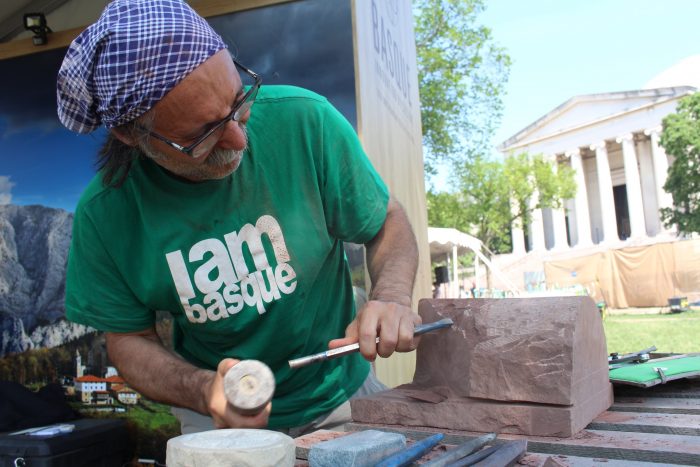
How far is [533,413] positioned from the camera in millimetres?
1290

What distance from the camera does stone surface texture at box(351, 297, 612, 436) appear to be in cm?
130

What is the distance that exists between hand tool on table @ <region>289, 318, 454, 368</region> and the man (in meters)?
0.04

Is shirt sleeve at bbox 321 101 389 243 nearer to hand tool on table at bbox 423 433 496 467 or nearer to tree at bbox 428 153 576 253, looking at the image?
hand tool on table at bbox 423 433 496 467

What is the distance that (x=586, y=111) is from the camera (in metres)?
35.2

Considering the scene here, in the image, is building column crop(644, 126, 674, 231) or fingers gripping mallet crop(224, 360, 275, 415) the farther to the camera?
building column crop(644, 126, 674, 231)

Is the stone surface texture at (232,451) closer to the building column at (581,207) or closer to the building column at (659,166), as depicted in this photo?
the building column at (659,166)

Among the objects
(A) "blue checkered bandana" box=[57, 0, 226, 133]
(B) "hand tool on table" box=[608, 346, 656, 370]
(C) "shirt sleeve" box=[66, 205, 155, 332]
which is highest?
(A) "blue checkered bandana" box=[57, 0, 226, 133]

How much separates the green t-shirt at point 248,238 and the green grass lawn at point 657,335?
692 centimetres

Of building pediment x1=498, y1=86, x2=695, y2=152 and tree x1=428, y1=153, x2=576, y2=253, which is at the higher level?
building pediment x1=498, y1=86, x2=695, y2=152

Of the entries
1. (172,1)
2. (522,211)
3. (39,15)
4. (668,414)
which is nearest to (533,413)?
(668,414)

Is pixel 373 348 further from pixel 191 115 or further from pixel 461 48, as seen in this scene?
pixel 461 48

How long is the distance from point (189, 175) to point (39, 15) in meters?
2.95

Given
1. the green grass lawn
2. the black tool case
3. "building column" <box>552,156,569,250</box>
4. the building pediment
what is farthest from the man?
"building column" <box>552,156,569,250</box>

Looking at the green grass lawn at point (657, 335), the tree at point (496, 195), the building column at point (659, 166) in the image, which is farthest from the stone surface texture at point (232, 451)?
the building column at point (659, 166)
